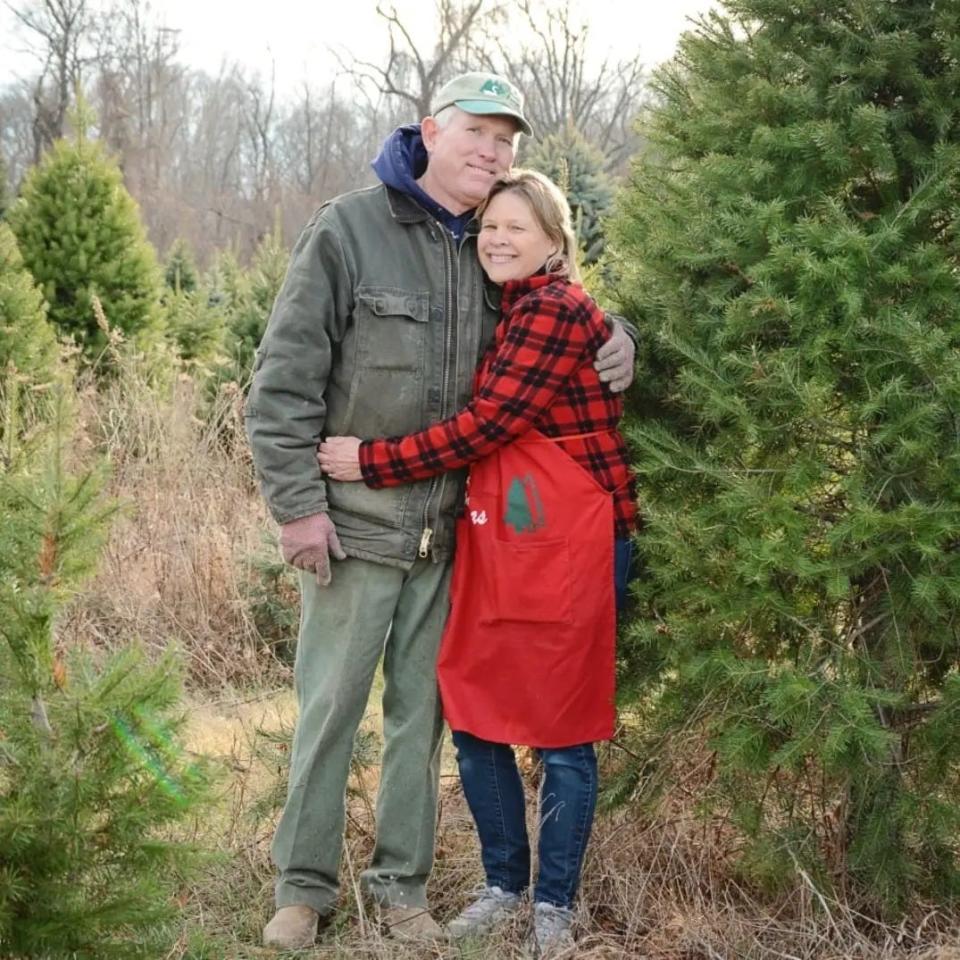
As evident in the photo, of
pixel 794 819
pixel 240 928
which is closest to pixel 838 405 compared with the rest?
pixel 794 819

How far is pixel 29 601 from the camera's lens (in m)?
2.32

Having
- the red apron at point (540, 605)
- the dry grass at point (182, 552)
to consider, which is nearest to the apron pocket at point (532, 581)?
the red apron at point (540, 605)

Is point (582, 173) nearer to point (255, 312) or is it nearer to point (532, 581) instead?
point (255, 312)

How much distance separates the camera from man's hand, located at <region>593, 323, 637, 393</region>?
3137mm

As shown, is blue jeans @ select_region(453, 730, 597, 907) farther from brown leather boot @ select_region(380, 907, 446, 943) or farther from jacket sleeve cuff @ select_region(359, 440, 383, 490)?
jacket sleeve cuff @ select_region(359, 440, 383, 490)

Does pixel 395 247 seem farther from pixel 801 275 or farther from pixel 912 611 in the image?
pixel 912 611

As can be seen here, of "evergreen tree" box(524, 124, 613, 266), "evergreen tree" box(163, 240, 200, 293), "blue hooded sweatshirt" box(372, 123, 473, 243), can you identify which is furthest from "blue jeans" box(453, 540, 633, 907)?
"evergreen tree" box(163, 240, 200, 293)

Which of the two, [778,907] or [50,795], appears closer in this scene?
[50,795]

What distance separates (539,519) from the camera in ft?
10.3

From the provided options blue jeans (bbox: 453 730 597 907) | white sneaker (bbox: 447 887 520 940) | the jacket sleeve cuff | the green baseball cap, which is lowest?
white sneaker (bbox: 447 887 520 940)

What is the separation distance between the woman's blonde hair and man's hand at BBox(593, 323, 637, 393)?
0.69 ft

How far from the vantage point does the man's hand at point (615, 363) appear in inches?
123

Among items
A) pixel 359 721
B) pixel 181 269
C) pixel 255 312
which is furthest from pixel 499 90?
pixel 181 269

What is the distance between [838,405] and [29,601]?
1888mm
